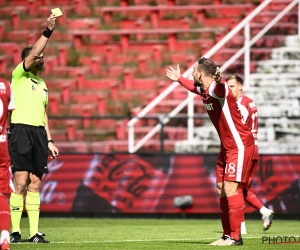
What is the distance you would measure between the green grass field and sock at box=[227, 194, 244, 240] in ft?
0.69

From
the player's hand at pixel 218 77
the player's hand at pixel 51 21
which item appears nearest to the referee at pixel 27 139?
the player's hand at pixel 51 21

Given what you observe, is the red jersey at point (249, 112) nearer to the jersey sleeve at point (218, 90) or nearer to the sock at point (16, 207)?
the jersey sleeve at point (218, 90)

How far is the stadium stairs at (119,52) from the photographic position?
20344 millimetres

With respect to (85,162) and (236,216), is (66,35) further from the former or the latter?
(236,216)

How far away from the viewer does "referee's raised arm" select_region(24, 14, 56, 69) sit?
1036 centimetres

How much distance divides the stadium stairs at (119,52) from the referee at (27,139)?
769 centimetres

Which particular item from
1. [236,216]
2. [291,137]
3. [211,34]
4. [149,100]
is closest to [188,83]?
→ [236,216]

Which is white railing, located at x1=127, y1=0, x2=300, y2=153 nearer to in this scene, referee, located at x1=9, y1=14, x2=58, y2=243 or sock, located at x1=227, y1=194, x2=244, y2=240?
referee, located at x1=9, y1=14, x2=58, y2=243

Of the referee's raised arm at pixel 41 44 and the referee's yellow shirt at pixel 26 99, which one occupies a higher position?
the referee's raised arm at pixel 41 44

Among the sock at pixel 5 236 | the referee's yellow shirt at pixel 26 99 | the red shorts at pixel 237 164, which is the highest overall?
the referee's yellow shirt at pixel 26 99

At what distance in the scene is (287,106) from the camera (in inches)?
775

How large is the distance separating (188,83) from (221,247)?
7.01 feet

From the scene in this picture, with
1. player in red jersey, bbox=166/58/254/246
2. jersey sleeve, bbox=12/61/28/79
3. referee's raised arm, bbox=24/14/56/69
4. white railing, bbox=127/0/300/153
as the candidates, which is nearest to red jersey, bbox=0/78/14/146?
referee's raised arm, bbox=24/14/56/69

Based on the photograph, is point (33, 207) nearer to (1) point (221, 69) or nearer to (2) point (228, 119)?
(2) point (228, 119)
